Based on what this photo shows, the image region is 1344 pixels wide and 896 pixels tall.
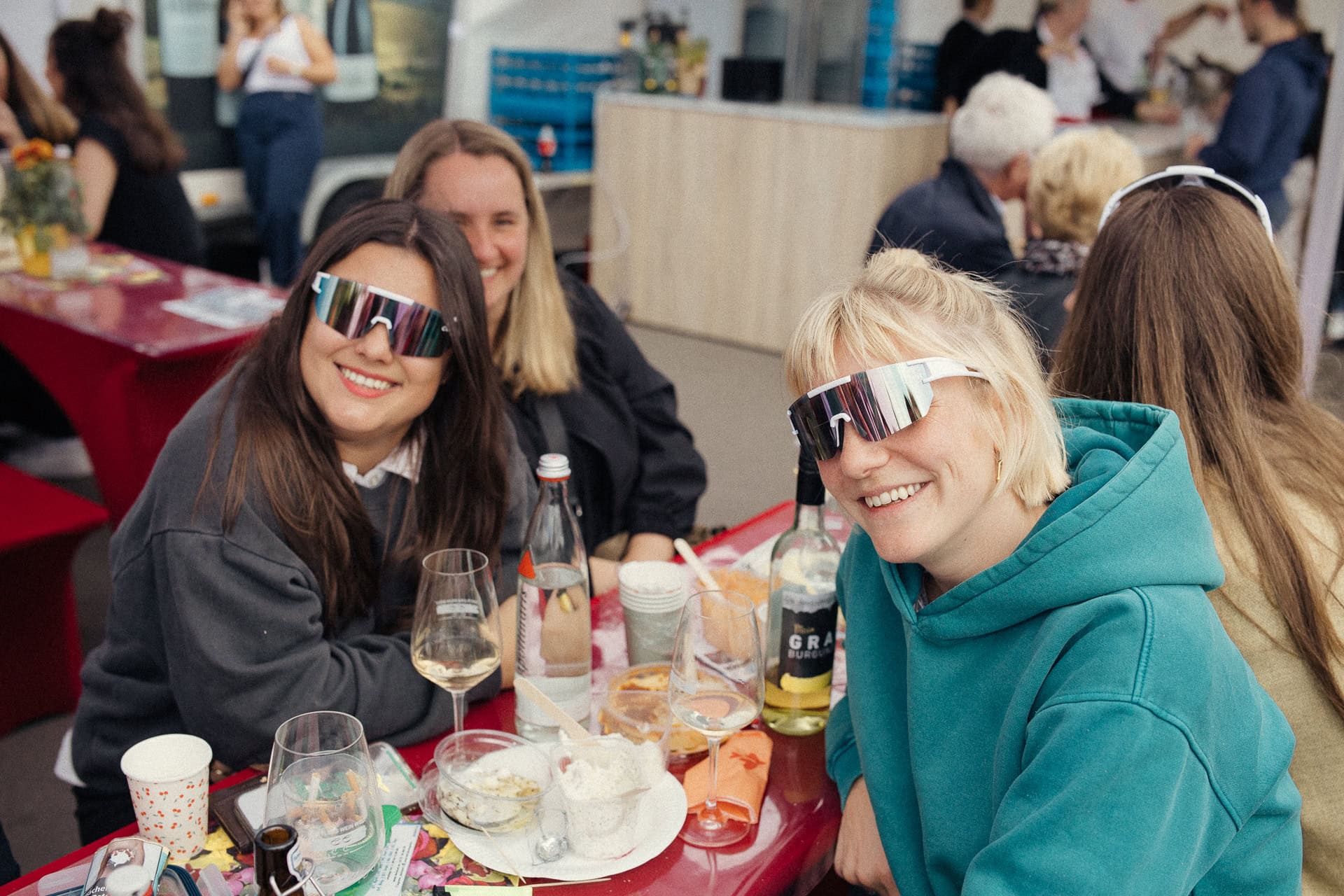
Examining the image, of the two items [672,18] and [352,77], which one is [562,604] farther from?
[672,18]

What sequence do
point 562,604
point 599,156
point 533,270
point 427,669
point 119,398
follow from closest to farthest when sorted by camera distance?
point 427,669 → point 562,604 → point 533,270 → point 119,398 → point 599,156

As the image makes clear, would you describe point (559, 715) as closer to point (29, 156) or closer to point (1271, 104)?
point (29, 156)

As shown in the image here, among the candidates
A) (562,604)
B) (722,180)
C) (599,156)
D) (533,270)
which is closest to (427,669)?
(562,604)

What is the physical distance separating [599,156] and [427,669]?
218 inches

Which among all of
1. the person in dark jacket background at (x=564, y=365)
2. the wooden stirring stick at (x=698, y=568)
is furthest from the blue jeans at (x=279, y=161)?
the wooden stirring stick at (x=698, y=568)

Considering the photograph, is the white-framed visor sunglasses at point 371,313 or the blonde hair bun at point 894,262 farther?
the white-framed visor sunglasses at point 371,313

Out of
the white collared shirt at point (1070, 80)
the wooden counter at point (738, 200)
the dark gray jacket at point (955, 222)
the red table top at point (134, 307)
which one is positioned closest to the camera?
the red table top at point (134, 307)

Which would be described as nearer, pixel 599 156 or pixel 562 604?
pixel 562 604

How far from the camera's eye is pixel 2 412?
432cm

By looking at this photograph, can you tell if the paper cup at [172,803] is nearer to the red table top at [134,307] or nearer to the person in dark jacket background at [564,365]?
the person in dark jacket background at [564,365]

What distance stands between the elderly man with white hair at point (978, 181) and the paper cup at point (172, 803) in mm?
2679

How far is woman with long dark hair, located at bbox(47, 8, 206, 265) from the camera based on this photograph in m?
4.05

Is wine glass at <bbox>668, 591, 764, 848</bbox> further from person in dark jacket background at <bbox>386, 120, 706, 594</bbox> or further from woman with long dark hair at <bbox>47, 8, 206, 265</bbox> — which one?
woman with long dark hair at <bbox>47, 8, 206, 265</bbox>

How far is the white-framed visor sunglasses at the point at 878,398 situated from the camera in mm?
1147
